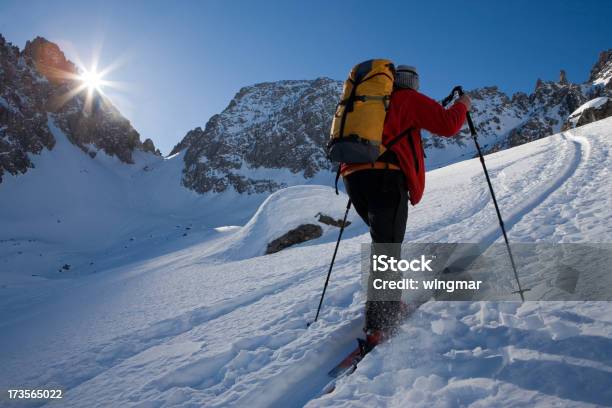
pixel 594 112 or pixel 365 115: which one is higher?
pixel 594 112

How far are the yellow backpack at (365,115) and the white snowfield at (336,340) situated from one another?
188cm

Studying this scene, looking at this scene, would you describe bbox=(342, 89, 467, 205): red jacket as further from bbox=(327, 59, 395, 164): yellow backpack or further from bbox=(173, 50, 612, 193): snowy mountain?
bbox=(173, 50, 612, 193): snowy mountain

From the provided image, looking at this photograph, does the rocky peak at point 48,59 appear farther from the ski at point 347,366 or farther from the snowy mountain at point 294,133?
the ski at point 347,366

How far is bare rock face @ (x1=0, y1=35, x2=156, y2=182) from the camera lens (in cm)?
7650

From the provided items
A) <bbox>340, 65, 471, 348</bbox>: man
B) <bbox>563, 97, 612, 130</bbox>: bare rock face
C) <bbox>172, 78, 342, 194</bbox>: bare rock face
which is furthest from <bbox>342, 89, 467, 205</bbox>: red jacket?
<bbox>172, 78, 342, 194</bbox>: bare rock face

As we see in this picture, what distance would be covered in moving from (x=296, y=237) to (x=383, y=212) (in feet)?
39.7

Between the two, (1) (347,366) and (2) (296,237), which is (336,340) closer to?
(1) (347,366)

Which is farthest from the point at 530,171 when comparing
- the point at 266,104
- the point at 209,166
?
the point at 266,104

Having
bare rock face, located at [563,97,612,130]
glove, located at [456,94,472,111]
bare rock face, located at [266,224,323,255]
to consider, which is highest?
bare rock face, located at [563,97,612,130]

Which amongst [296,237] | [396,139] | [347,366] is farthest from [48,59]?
[347,366]

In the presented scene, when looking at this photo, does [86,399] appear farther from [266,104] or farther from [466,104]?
[266,104]

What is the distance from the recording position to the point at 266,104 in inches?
5477

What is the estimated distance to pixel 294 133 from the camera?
4569 inches

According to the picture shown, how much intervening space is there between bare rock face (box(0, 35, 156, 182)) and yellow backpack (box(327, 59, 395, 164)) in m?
95.2
